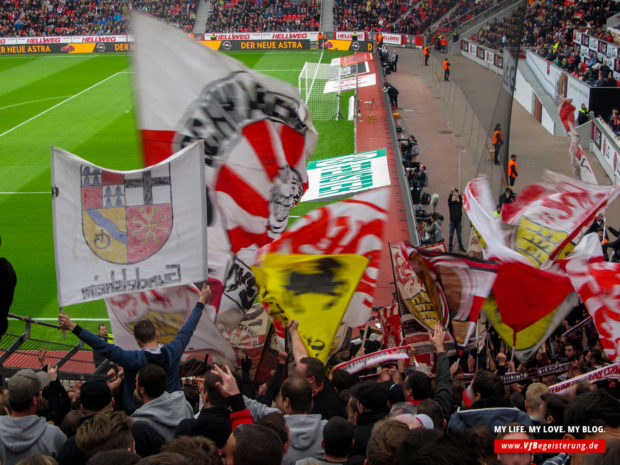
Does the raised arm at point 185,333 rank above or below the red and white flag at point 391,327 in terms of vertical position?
above

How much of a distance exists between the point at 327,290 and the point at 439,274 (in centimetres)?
112

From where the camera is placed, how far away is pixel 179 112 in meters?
7.41

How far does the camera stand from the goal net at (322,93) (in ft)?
94.5

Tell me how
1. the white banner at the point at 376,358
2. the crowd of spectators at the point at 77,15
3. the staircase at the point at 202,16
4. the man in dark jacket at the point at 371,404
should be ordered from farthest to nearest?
1. the staircase at the point at 202,16
2. the crowd of spectators at the point at 77,15
3. the white banner at the point at 376,358
4. the man in dark jacket at the point at 371,404

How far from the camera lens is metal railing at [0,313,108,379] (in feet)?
23.1

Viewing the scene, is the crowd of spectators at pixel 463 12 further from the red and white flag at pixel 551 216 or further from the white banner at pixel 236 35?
the white banner at pixel 236 35

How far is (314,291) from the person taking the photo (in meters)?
6.56

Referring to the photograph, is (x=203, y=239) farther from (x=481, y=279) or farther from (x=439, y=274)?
(x=481, y=279)

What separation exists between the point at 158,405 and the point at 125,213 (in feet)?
7.28

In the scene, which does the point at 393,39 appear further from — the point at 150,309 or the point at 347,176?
the point at 150,309

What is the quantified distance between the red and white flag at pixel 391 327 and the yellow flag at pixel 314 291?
1709 mm

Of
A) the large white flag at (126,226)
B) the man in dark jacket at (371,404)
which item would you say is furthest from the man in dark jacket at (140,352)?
the man in dark jacket at (371,404)

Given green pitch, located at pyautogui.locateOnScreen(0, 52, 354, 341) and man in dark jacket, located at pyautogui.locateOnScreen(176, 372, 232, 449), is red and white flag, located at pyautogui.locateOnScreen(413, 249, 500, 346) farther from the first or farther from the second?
green pitch, located at pyautogui.locateOnScreen(0, 52, 354, 341)

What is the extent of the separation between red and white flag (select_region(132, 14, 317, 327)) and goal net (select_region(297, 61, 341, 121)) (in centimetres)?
2042
